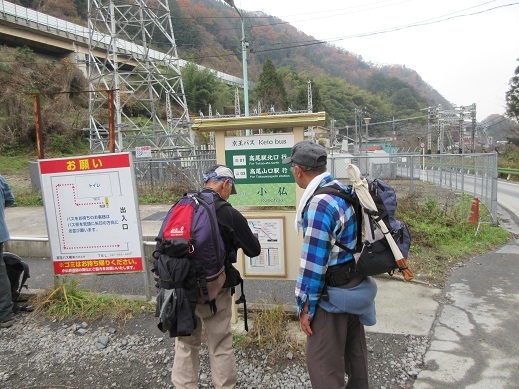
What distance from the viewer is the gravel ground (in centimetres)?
291

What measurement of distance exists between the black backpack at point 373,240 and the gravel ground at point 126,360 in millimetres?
1325

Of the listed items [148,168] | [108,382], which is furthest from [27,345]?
[148,168]

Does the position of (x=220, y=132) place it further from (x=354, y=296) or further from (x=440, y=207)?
(x=440, y=207)

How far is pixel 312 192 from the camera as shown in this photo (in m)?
2.07

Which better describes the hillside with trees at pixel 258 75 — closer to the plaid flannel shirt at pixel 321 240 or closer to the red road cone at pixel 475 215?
the plaid flannel shirt at pixel 321 240

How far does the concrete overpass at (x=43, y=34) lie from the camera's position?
97.5 ft

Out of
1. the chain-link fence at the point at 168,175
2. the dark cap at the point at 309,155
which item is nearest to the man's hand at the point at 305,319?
the dark cap at the point at 309,155

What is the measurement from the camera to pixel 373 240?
6.61 feet

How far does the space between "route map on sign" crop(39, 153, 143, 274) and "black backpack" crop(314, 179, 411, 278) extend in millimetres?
2598

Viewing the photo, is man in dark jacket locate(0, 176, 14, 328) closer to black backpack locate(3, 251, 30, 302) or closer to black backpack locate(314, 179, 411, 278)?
black backpack locate(3, 251, 30, 302)

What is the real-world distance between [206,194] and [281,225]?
1.24m

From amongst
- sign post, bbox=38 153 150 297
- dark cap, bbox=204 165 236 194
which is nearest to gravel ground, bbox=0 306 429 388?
sign post, bbox=38 153 150 297

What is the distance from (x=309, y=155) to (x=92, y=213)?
2.87m

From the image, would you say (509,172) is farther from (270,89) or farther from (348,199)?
(270,89)
